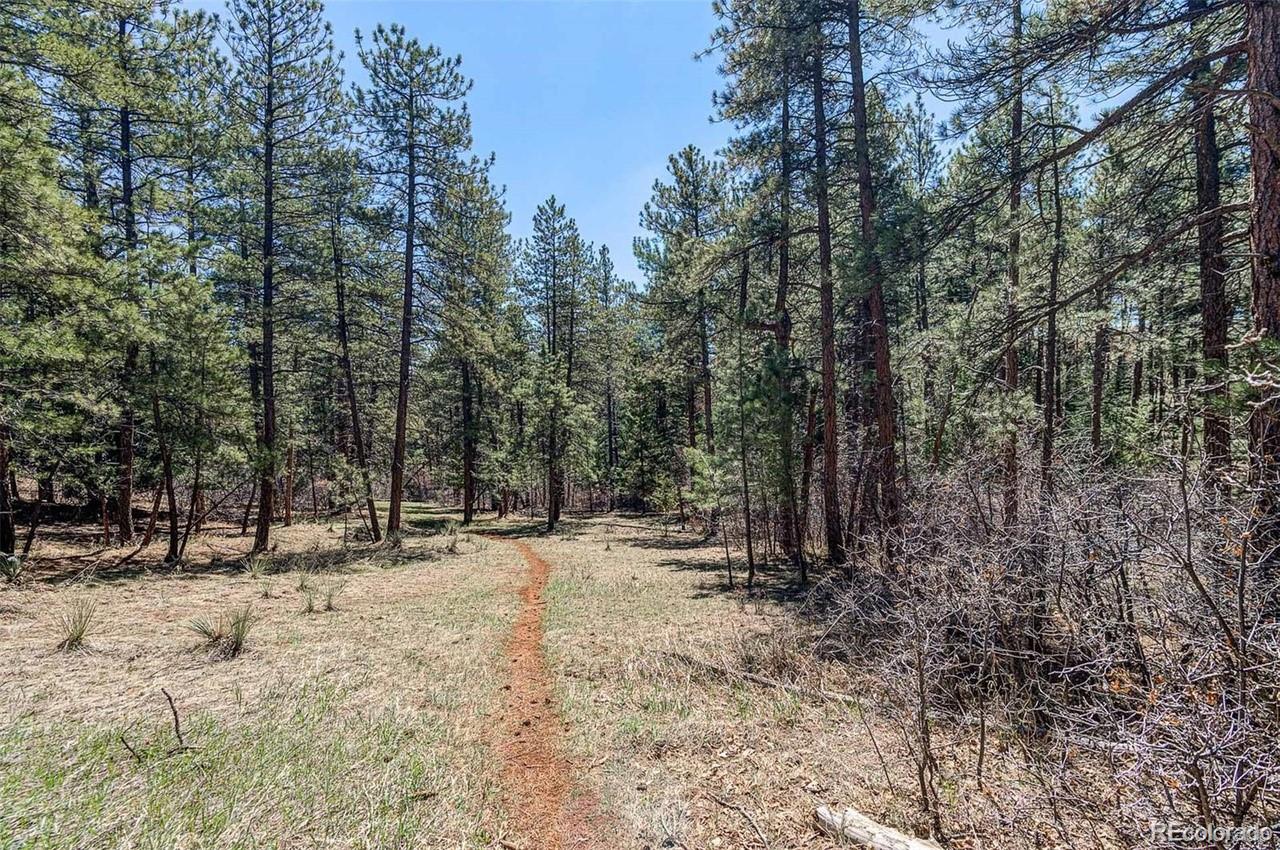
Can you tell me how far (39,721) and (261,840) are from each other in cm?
286

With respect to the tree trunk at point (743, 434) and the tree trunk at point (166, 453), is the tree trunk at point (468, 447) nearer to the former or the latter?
the tree trunk at point (166, 453)

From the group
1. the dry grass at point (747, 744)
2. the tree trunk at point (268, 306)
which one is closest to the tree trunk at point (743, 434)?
the dry grass at point (747, 744)

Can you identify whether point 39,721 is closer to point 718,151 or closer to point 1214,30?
point 1214,30

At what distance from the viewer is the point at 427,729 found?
182 inches

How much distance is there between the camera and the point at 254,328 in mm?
13297

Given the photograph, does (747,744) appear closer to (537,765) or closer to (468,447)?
(537,765)

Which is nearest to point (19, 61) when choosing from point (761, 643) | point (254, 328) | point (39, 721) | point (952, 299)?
point (254, 328)

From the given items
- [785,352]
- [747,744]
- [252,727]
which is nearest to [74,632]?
[252,727]

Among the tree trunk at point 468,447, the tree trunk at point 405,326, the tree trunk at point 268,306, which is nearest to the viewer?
the tree trunk at point 268,306

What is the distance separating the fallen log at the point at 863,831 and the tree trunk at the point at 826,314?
8.03m

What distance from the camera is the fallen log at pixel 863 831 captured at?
9.52 feet

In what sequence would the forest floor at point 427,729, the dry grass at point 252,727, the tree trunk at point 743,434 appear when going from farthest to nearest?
the tree trunk at point 743,434
the forest floor at point 427,729
the dry grass at point 252,727

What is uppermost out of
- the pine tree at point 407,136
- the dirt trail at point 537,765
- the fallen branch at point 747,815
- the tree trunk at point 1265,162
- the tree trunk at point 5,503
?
the pine tree at point 407,136

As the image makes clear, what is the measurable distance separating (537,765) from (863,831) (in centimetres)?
254
